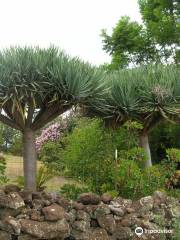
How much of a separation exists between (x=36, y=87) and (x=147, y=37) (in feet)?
26.3

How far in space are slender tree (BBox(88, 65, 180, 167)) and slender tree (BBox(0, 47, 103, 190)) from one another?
33.2 inches

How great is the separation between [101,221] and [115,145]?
185cm

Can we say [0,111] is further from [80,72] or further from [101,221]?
[101,221]

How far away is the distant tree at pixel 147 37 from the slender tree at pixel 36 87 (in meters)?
5.89

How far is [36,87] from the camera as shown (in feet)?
20.2

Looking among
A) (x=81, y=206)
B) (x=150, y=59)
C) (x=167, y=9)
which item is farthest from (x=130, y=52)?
(x=81, y=206)

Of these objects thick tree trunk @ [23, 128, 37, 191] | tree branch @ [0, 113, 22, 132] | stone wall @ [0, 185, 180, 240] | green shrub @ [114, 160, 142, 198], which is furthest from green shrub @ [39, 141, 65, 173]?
stone wall @ [0, 185, 180, 240]

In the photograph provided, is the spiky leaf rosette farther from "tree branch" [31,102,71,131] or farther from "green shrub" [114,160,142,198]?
"green shrub" [114,160,142,198]

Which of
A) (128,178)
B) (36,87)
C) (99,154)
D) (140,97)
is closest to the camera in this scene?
(36,87)

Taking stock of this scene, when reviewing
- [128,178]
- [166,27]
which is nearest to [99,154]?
[128,178]

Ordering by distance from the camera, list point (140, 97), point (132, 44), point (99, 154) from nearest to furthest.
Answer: point (99, 154)
point (140, 97)
point (132, 44)

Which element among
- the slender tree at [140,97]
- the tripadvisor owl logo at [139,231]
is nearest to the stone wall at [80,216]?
the tripadvisor owl logo at [139,231]

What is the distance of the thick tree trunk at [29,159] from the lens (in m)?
6.67

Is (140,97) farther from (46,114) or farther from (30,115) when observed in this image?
(30,115)
